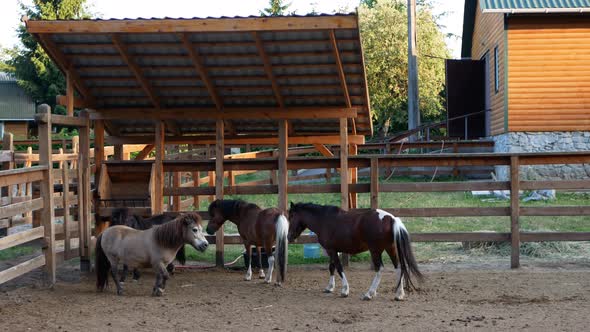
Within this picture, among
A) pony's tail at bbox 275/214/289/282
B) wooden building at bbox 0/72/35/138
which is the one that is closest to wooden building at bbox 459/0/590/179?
pony's tail at bbox 275/214/289/282

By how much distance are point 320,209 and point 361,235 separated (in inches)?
29.8

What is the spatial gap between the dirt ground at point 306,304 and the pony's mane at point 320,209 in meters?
0.92

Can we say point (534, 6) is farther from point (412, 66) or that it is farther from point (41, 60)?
point (41, 60)

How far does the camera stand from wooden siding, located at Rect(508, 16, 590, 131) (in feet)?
64.1

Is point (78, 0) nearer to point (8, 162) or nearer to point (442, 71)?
point (442, 71)

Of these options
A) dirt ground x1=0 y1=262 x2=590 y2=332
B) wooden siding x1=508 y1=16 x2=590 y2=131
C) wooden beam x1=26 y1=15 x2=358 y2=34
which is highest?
wooden siding x1=508 y1=16 x2=590 y2=131

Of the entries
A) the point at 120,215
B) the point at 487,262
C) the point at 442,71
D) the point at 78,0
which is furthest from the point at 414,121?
the point at 78,0

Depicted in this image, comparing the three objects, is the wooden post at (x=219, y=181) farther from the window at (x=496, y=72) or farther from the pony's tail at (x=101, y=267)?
the window at (x=496, y=72)

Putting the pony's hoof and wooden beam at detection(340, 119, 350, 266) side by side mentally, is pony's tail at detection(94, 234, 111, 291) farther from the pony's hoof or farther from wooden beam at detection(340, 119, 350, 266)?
wooden beam at detection(340, 119, 350, 266)

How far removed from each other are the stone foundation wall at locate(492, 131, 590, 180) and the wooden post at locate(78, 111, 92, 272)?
13.9 m

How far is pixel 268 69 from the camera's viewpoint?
9172 millimetres

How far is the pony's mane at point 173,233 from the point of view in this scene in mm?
7891

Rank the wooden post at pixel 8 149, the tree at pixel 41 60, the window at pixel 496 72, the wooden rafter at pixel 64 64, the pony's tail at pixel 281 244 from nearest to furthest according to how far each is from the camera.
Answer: the pony's tail at pixel 281 244 < the wooden rafter at pixel 64 64 < the wooden post at pixel 8 149 < the window at pixel 496 72 < the tree at pixel 41 60

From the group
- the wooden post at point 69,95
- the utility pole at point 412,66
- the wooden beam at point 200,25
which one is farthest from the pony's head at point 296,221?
the utility pole at point 412,66
